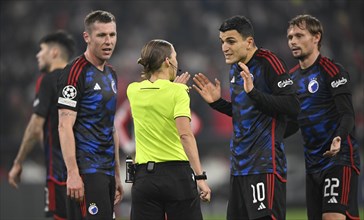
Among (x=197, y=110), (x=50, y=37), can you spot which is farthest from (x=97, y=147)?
(x=197, y=110)

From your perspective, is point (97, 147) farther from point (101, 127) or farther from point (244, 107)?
point (244, 107)

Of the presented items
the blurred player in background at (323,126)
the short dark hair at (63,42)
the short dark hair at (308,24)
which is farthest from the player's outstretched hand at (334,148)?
the short dark hair at (63,42)

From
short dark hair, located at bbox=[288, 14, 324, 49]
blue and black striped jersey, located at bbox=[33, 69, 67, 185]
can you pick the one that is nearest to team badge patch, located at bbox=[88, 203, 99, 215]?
blue and black striped jersey, located at bbox=[33, 69, 67, 185]

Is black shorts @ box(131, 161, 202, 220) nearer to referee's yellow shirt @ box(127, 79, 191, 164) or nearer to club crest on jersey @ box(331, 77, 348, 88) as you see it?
referee's yellow shirt @ box(127, 79, 191, 164)

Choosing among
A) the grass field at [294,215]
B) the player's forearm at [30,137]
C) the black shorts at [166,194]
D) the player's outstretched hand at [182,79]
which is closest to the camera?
the black shorts at [166,194]

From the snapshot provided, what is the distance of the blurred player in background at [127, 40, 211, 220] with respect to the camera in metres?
6.53

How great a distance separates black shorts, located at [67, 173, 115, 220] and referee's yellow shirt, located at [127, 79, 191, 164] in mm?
570

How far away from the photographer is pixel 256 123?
6.87 m

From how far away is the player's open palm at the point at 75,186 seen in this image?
6906 mm

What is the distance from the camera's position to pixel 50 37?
32.9 feet

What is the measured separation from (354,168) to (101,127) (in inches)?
101

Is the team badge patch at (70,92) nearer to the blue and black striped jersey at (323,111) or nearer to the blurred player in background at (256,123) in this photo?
the blurred player in background at (256,123)

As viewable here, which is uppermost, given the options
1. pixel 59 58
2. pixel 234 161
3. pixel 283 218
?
pixel 59 58

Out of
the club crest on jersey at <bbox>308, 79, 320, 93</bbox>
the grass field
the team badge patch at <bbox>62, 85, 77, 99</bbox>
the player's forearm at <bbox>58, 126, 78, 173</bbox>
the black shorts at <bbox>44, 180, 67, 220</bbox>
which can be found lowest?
the grass field
